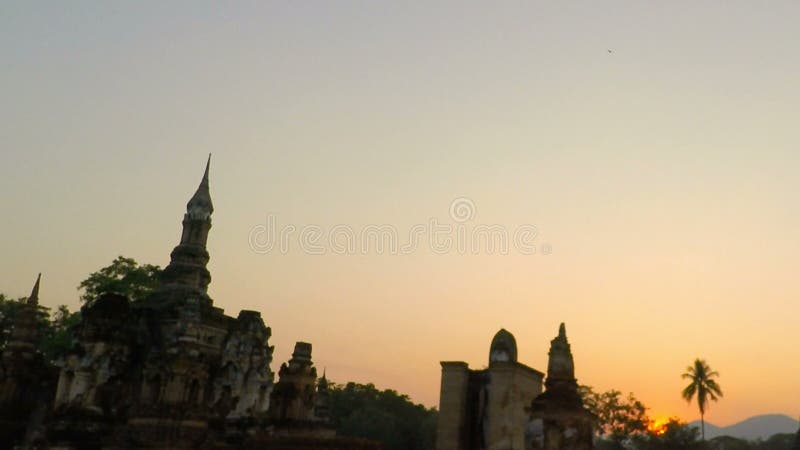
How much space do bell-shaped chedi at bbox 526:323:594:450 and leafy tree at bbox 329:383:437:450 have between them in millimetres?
48494

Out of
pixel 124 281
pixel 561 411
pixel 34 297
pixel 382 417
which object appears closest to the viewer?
pixel 561 411

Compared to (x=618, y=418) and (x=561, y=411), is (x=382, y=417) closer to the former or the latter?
(x=618, y=418)

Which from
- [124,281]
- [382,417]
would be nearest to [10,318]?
[124,281]

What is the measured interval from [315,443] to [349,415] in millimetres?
56996

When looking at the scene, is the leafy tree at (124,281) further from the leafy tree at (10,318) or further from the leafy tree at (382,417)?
the leafy tree at (382,417)

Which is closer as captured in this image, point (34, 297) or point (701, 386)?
point (34, 297)

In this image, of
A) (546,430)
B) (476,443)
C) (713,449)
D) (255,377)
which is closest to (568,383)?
(546,430)

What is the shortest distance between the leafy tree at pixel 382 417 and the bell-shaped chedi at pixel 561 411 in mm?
48494

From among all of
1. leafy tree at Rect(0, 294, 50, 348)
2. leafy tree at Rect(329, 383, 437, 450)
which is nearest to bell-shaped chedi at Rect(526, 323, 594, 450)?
leafy tree at Rect(0, 294, 50, 348)

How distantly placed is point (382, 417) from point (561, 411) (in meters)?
58.6

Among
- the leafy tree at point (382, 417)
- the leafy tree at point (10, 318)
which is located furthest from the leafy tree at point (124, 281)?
the leafy tree at point (382, 417)

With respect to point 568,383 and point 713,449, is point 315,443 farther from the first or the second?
point 713,449

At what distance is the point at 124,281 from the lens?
44.3 m

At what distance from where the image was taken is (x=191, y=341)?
23.9 meters
